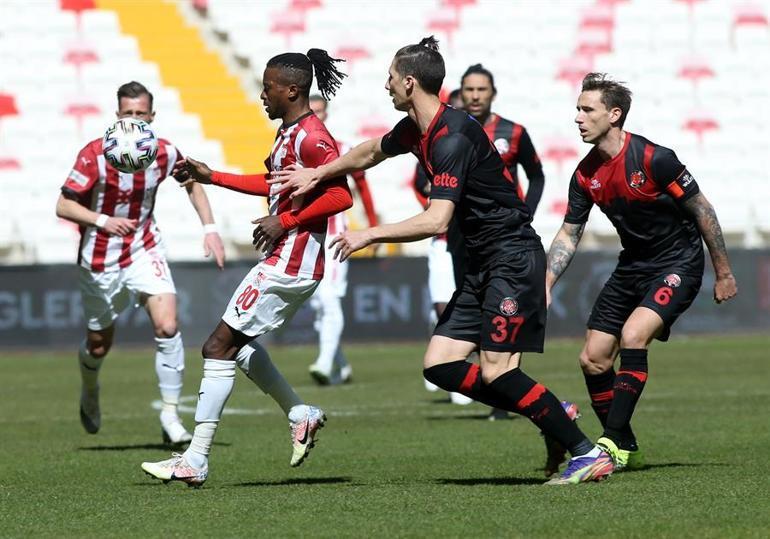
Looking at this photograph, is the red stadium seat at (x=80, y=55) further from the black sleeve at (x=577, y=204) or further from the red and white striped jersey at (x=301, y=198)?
the black sleeve at (x=577, y=204)

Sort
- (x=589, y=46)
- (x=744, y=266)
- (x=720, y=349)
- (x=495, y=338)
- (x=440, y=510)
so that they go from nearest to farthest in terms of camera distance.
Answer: (x=440, y=510) → (x=495, y=338) → (x=720, y=349) → (x=744, y=266) → (x=589, y=46)

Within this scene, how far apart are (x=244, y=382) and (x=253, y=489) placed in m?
7.89

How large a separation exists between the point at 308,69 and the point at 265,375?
1.67m

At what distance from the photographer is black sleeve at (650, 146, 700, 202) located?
752cm

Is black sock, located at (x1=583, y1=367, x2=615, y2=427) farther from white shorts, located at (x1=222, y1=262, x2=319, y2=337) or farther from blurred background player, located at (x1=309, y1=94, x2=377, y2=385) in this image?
blurred background player, located at (x1=309, y1=94, x2=377, y2=385)

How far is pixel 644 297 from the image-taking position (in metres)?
7.77

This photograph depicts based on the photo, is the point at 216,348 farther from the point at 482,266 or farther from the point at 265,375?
the point at 482,266

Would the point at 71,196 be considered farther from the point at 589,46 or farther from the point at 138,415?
the point at 589,46

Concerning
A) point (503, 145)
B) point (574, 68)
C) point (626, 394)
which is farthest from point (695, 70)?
point (626, 394)

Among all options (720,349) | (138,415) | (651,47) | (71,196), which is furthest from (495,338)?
(651,47)

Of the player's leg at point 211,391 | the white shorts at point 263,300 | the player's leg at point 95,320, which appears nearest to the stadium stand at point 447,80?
the player's leg at point 95,320

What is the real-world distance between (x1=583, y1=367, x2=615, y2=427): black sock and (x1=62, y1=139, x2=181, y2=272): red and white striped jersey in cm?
322

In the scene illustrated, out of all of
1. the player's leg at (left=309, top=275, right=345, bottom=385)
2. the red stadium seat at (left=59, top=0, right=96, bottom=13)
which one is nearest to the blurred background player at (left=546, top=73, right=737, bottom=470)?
the player's leg at (left=309, top=275, right=345, bottom=385)

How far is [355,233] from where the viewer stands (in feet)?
21.0
